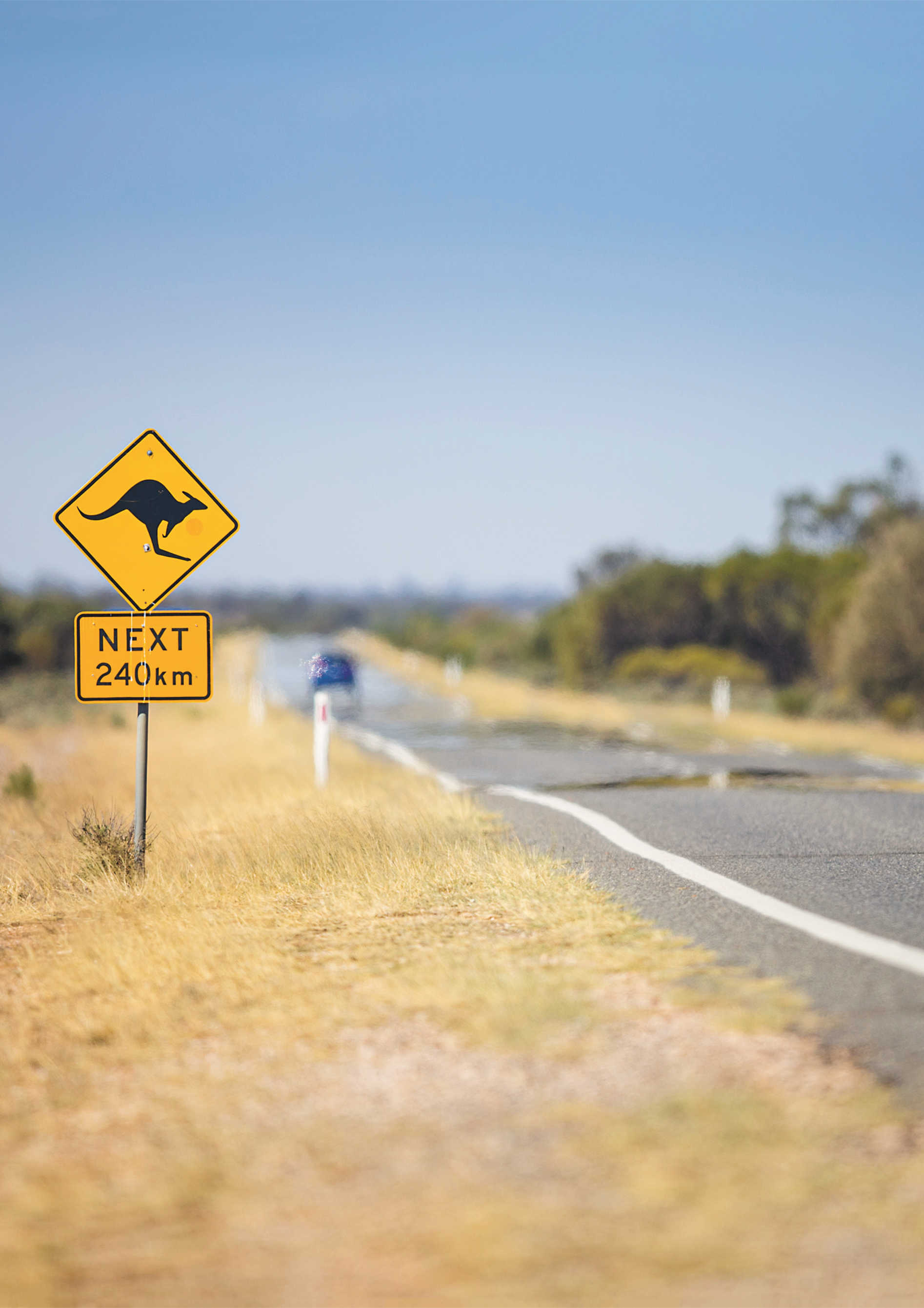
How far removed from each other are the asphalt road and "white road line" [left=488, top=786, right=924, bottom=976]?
0.21ft

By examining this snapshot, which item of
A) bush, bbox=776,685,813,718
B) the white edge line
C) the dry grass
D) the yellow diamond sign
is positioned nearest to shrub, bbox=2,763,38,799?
the white edge line

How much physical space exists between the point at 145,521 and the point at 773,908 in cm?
467

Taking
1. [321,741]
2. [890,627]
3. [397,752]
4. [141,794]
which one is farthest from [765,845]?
[890,627]

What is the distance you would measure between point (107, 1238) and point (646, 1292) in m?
1.43

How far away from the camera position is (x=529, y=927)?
7008 millimetres

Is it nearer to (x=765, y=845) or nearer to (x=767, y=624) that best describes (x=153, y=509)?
(x=765, y=845)

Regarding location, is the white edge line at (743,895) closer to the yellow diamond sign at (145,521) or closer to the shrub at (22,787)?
the yellow diamond sign at (145,521)

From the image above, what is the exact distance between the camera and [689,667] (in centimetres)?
4903

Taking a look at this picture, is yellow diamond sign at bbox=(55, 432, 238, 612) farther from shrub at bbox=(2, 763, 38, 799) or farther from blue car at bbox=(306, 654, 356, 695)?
blue car at bbox=(306, 654, 356, 695)

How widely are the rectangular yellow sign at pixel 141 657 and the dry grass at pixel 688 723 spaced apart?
14.9 meters

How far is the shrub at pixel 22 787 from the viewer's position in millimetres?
14742

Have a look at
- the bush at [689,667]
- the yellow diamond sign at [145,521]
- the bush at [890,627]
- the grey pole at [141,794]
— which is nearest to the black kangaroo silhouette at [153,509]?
the yellow diamond sign at [145,521]

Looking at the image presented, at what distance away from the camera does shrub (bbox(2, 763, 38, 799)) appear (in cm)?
1474

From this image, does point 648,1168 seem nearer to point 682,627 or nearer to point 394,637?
point 682,627
